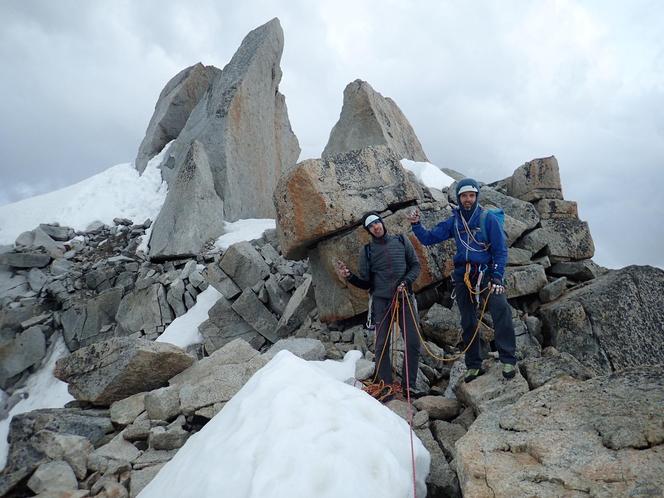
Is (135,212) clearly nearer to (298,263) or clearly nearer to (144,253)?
(144,253)

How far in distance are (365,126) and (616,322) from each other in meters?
12.8

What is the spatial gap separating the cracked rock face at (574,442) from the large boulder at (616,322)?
4905 mm

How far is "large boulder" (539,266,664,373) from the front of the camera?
373 inches

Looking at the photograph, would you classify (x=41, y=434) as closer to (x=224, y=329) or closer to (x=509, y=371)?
(x=224, y=329)

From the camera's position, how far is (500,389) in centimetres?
657

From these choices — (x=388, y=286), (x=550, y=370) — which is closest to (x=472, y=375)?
(x=550, y=370)

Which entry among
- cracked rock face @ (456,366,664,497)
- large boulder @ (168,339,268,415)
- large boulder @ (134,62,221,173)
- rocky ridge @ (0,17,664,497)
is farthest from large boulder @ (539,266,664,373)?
large boulder @ (134,62,221,173)

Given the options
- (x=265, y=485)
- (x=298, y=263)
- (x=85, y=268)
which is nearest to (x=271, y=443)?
(x=265, y=485)

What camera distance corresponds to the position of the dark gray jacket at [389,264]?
27.3ft

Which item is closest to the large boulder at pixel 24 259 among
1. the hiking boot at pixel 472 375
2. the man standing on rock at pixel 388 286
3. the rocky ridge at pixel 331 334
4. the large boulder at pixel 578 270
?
the rocky ridge at pixel 331 334

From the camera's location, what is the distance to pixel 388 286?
8328 mm

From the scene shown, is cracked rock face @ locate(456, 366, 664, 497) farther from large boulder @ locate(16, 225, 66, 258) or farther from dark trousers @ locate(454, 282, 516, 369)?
large boulder @ locate(16, 225, 66, 258)

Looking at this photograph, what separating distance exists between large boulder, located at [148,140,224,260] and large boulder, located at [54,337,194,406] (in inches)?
391

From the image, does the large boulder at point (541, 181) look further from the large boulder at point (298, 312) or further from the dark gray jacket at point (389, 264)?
the dark gray jacket at point (389, 264)
